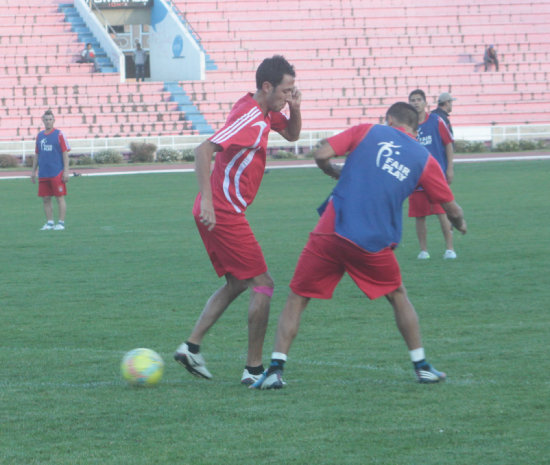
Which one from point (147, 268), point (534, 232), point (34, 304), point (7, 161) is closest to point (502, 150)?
point (7, 161)

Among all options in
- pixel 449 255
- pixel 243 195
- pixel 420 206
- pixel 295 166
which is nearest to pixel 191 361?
pixel 243 195

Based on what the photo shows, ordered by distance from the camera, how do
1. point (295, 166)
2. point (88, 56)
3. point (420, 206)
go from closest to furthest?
point (420, 206)
point (295, 166)
point (88, 56)

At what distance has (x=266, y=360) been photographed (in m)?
7.24

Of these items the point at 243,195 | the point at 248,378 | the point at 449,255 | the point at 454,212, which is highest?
the point at 243,195

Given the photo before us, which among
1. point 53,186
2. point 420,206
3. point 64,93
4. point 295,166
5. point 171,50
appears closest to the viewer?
point 420,206

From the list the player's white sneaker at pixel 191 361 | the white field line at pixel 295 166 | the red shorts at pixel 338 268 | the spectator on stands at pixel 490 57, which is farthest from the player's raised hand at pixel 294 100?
the spectator on stands at pixel 490 57

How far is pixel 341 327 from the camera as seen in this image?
8367 millimetres

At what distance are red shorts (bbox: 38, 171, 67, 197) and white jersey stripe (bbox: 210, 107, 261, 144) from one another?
36.4ft

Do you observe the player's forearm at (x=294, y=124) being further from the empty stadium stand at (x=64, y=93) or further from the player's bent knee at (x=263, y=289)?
the empty stadium stand at (x=64, y=93)

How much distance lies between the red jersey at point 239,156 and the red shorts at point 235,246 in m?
0.09

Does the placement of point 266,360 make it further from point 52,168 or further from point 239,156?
point 52,168

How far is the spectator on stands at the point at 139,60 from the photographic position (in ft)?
147

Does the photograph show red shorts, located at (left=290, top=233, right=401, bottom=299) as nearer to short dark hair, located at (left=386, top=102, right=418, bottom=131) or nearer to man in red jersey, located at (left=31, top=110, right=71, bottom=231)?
short dark hair, located at (left=386, top=102, right=418, bottom=131)

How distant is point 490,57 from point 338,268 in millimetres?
39327
